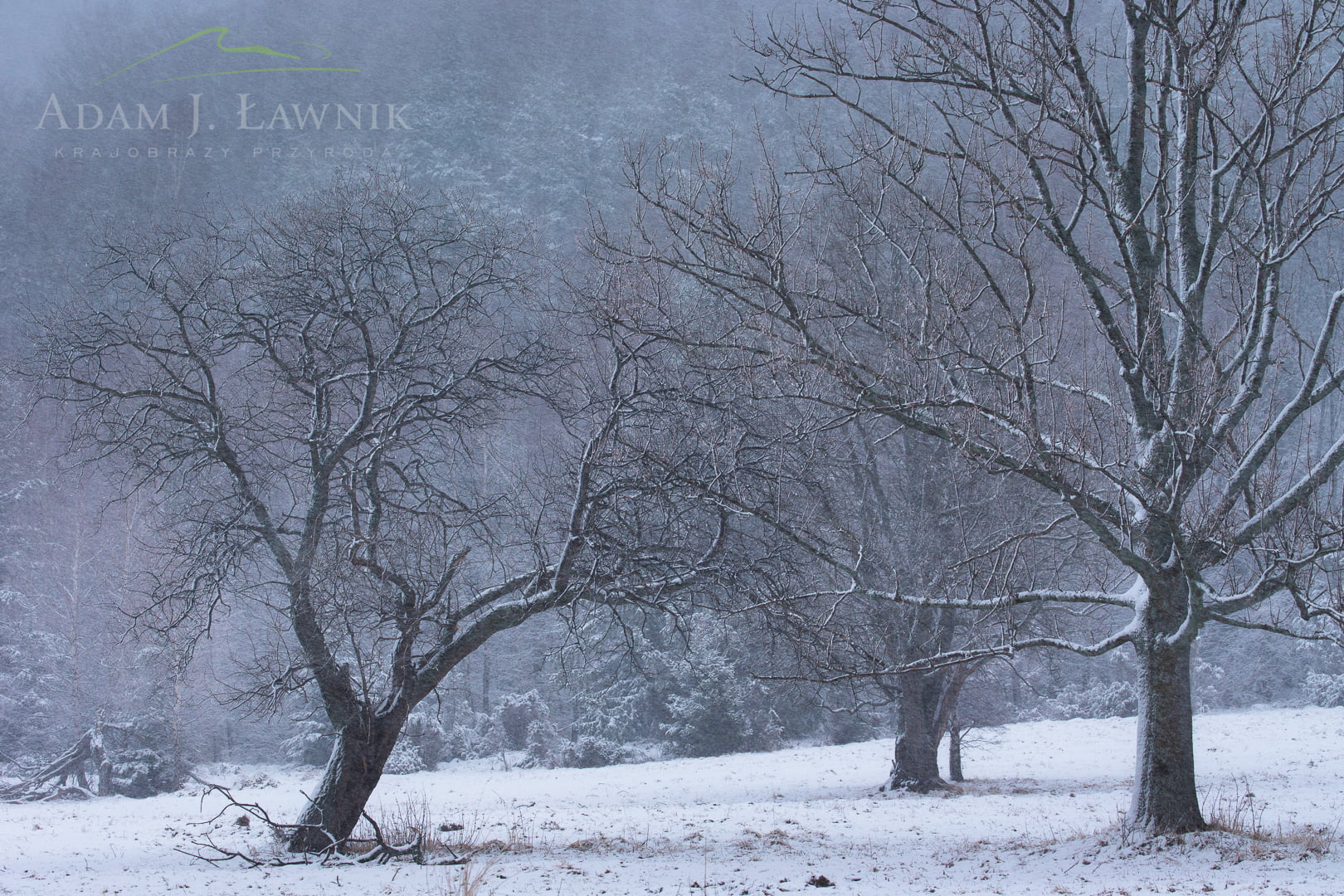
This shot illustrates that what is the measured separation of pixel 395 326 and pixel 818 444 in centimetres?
454

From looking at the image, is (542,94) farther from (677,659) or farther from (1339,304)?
(1339,304)

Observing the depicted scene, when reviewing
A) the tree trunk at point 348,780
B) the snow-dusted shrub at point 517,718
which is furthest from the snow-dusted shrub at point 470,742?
the tree trunk at point 348,780

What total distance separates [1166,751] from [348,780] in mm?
6894

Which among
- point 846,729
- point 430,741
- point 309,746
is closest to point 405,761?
point 430,741

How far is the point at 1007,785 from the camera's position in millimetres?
13930

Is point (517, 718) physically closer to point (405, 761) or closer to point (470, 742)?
point (470, 742)

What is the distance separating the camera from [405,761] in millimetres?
21328

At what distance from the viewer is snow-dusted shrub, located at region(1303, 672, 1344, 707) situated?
27.1 meters

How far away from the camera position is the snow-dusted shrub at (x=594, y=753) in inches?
888

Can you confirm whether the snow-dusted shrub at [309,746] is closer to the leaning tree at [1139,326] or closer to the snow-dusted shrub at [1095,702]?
the leaning tree at [1139,326]

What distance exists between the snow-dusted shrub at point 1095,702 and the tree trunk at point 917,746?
14.9 metres

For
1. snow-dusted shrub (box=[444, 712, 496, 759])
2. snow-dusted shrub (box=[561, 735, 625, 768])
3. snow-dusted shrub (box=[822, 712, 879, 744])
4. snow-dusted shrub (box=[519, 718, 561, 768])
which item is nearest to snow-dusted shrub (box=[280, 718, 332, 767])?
snow-dusted shrub (box=[444, 712, 496, 759])

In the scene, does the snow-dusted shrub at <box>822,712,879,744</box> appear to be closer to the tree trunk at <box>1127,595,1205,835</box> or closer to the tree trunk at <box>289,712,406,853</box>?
the tree trunk at <box>289,712,406,853</box>

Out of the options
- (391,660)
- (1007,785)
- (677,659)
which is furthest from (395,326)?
(677,659)
